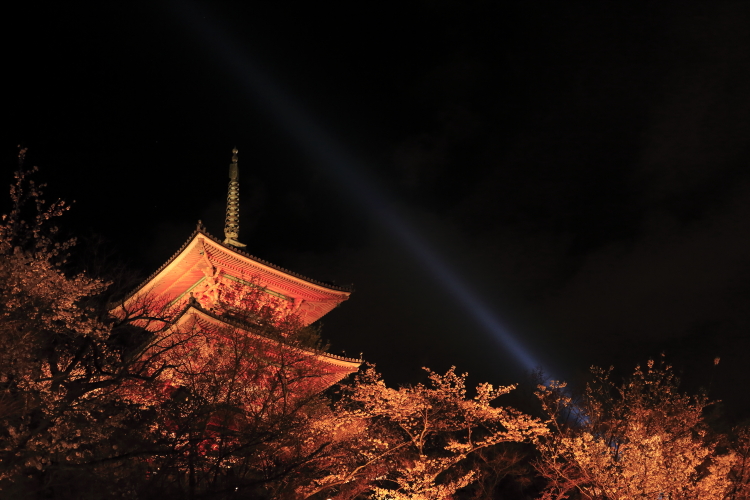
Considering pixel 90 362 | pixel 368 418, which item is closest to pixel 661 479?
pixel 368 418

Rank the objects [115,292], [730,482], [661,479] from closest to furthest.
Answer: [115,292] → [661,479] → [730,482]

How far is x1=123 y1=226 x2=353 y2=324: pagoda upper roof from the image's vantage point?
63.6 feet

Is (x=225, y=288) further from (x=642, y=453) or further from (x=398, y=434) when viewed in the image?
(x=642, y=453)

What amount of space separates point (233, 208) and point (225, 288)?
4.80 m

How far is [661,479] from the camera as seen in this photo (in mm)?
14664

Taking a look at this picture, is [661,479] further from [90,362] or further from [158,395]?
[90,362]

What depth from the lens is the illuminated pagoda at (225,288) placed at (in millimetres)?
18812

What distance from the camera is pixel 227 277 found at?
20.5 m

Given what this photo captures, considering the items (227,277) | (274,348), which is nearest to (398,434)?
(274,348)

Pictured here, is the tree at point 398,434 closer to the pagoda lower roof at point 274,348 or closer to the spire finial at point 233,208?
the pagoda lower roof at point 274,348

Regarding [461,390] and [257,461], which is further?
[461,390]

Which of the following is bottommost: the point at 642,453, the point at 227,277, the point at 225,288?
the point at 642,453

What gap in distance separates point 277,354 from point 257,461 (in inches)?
102

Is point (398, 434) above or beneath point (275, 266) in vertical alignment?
beneath
